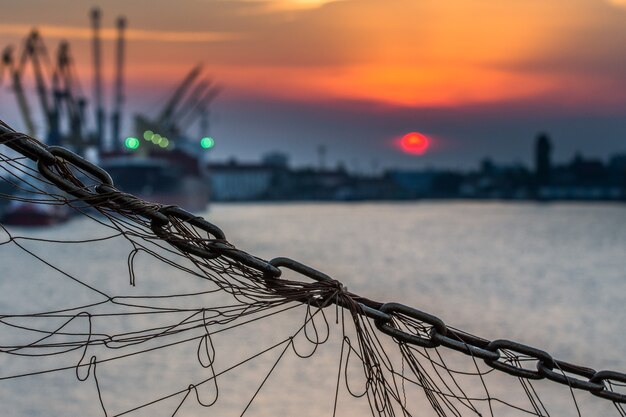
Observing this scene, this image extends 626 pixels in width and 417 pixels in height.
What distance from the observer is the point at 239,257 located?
335 cm

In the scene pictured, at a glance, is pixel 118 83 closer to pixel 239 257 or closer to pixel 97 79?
pixel 97 79

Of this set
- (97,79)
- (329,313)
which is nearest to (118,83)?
(97,79)

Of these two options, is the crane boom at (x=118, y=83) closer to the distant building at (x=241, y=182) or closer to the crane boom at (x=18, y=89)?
the crane boom at (x=18, y=89)

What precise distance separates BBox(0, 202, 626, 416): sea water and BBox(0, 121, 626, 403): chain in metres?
0.27

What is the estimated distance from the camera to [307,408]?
12797 mm

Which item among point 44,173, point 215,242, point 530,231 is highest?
point 44,173

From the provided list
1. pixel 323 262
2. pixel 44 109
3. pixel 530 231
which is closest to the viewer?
pixel 323 262

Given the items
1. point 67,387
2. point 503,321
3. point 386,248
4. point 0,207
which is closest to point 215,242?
point 67,387

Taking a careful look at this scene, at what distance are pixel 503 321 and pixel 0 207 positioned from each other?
125 ft

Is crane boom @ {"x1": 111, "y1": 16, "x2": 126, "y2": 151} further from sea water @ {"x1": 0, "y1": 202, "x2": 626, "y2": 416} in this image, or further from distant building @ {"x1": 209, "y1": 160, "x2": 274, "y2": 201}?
distant building @ {"x1": 209, "y1": 160, "x2": 274, "y2": 201}

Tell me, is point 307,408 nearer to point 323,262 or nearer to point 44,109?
point 323,262

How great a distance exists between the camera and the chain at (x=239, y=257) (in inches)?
127

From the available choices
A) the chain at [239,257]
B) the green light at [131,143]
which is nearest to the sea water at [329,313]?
the chain at [239,257]

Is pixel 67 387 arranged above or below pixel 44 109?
below
